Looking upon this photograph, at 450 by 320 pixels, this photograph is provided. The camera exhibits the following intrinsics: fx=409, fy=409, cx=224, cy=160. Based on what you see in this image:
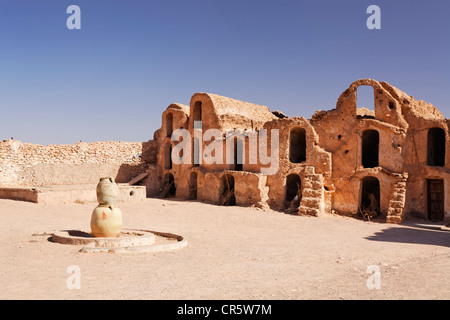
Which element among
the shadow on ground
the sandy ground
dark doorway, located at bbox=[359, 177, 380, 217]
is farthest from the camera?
dark doorway, located at bbox=[359, 177, 380, 217]

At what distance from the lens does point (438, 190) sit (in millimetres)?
18156

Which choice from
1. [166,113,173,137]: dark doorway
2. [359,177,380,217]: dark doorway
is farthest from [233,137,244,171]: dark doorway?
[166,113,173,137]: dark doorway

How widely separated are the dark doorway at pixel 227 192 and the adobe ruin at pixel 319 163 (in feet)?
0.19

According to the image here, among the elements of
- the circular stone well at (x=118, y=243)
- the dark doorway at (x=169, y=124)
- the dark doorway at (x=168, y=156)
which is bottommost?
the circular stone well at (x=118, y=243)

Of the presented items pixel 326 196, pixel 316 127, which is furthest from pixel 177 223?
pixel 316 127

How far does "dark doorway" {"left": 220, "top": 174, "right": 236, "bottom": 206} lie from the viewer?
2292 centimetres

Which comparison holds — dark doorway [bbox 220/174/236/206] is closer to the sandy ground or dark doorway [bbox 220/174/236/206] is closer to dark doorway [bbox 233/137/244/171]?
dark doorway [bbox 233/137/244/171]

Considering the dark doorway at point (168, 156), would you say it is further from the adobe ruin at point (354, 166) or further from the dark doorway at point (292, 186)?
the dark doorway at point (292, 186)

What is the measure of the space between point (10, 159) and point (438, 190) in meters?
24.9

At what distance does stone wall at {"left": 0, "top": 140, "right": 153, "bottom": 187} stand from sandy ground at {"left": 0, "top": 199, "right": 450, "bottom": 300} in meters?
11.2

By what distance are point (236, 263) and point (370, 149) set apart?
48.6ft

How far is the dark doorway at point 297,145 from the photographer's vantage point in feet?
73.8

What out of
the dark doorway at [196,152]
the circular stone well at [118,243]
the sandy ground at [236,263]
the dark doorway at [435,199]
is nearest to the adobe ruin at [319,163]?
the dark doorway at [435,199]
